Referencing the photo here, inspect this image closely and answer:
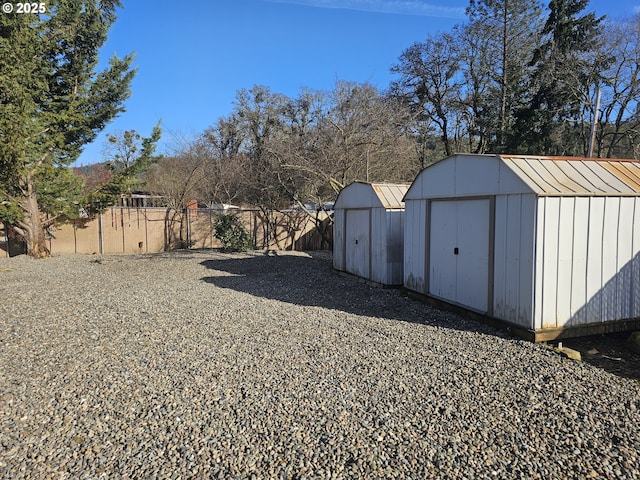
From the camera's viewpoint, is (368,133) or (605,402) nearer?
(605,402)

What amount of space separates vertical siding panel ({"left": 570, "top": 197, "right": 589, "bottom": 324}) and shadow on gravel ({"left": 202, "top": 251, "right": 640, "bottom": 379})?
0.41m

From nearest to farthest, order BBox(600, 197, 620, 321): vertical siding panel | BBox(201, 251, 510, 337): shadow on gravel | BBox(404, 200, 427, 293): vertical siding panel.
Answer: BBox(600, 197, 620, 321): vertical siding panel, BBox(201, 251, 510, 337): shadow on gravel, BBox(404, 200, 427, 293): vertical siding panel

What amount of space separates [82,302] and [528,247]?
6.70 meters

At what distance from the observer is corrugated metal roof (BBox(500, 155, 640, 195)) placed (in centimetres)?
493

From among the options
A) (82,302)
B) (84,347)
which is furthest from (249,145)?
(84,347)

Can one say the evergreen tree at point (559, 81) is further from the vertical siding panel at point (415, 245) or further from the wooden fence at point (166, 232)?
the vertical siding panel at point (415, 245)

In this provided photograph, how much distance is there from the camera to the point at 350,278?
968 centimetres

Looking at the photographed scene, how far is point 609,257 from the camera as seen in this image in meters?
5.12

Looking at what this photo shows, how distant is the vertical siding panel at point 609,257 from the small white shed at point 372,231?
3.70 metres

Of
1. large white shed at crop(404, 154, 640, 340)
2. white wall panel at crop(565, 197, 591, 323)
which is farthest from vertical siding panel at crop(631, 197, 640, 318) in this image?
white wall panel at crop(565, 197, 591, 323)

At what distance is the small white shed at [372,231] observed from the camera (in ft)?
27.1

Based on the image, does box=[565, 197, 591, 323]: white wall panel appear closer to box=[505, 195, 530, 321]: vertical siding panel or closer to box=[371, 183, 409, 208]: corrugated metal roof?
box=[505, 195, 530, 321]: vertical siding panel

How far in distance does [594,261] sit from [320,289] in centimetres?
469

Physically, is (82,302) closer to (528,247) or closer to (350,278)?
(350,278)
